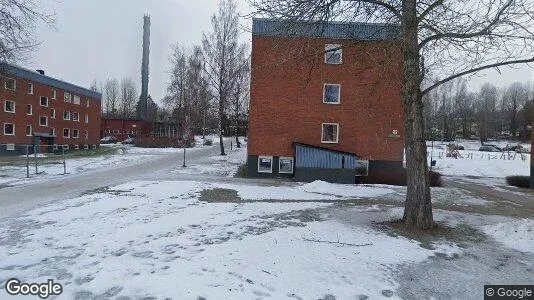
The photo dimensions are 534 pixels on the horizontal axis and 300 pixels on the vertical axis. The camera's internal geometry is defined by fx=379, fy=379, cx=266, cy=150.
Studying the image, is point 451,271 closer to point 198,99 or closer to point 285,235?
point 285,235

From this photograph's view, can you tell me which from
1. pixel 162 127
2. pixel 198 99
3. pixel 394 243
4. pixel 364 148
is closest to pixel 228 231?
pixel 394 243

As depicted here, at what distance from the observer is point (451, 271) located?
21.9 feet

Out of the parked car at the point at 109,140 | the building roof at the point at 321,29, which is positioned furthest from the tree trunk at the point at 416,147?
the parked car at the point at 109,140

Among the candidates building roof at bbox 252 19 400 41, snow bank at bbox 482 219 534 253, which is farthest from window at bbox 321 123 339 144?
snow bank at bbox 482 219 534 253

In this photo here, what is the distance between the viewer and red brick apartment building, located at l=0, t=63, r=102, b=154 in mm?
37500

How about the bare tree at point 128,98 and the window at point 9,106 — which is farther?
the bare tree at point 128,98

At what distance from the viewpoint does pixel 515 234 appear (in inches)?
363

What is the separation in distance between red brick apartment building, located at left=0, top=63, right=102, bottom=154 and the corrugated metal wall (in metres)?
25.2

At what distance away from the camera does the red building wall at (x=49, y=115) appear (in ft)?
123

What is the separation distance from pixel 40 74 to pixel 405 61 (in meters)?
42.7

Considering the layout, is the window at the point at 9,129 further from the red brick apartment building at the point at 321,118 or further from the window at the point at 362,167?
the window at the point at 362,167

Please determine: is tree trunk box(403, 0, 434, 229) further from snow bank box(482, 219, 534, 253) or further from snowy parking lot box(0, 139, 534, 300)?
snow bank box(482, 219, 534, 253)

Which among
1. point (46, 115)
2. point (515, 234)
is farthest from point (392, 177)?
point (46, 115)

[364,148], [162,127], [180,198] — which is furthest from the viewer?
[162,127]
